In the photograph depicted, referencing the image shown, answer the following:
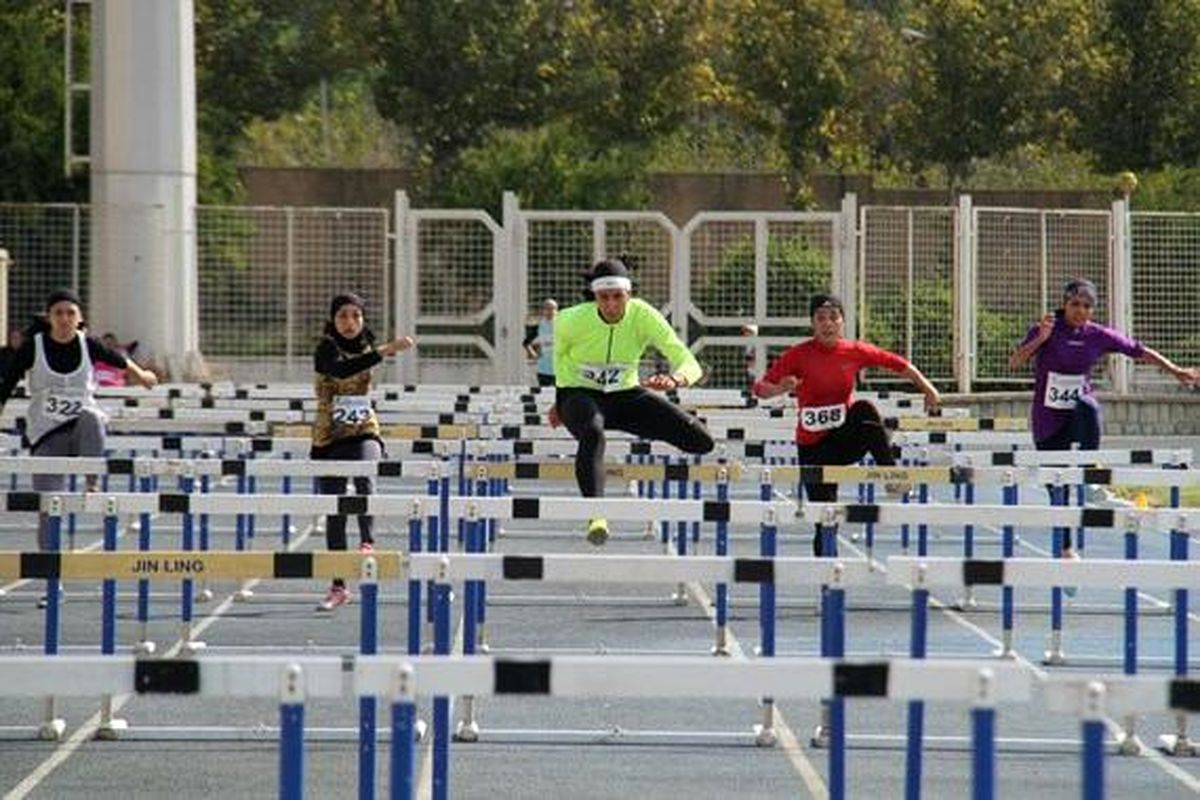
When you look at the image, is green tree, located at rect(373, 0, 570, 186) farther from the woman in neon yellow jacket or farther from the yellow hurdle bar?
the yellow hurdle bar

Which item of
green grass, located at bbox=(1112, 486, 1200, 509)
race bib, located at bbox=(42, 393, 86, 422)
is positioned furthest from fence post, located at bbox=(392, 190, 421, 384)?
race bib, located at bbox=(42, 393, 86, 422)

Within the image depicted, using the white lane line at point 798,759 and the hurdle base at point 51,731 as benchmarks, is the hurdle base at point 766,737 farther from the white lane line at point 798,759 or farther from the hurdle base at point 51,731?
the hurdle base at point 51,731

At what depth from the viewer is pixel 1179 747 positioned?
13.2 m

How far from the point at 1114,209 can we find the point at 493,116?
76.2 ft

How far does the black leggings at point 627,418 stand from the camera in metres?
17.8

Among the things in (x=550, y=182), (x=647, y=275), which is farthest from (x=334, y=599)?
(x=550, y=182)

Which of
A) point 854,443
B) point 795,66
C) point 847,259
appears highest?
point 795,66

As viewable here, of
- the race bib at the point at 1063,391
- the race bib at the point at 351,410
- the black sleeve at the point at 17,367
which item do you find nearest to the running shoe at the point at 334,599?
the race bib at the point at 351,410

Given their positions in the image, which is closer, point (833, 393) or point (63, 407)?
point (833, 393)

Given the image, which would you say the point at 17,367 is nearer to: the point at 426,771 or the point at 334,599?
the point at 334,599

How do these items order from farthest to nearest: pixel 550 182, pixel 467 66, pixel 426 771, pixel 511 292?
pixel 467 66 < pixel 550 182 < pixel 511 292 < pixel 426 771

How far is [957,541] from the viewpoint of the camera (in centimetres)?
2550

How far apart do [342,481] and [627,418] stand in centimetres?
198

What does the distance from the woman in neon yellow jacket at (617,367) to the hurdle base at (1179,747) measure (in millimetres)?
4989
